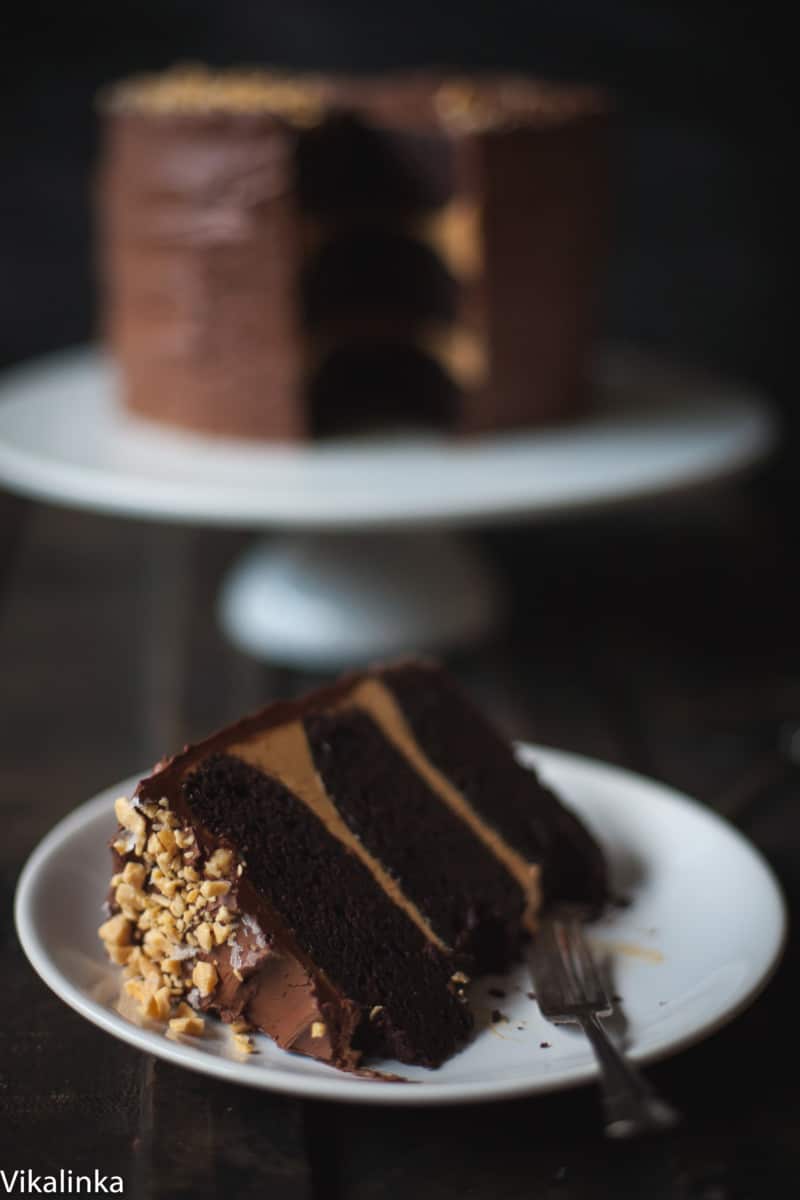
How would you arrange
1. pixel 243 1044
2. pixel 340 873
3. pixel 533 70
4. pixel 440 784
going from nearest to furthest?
pixel 243 1044 → pixel 340 873 → pixel 440 784 → pixel 533 70

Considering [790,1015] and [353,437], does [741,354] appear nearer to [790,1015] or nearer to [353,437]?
[353,437]

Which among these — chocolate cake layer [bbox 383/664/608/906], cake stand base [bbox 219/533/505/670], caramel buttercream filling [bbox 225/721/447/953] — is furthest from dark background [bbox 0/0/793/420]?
caramel buttercream filling [bbox 225/721/447/953]

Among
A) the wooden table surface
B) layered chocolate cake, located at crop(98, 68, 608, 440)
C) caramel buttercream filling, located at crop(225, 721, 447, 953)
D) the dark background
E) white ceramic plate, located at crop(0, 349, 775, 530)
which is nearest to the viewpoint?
the wooden table surface

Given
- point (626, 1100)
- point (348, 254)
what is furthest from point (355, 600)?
point (626, 1100)

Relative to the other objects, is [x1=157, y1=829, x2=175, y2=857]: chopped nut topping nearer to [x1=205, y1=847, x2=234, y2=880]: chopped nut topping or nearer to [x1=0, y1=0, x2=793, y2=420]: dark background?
[x1=205, y1=847, x2=234, y2=880]: chopped nut topping

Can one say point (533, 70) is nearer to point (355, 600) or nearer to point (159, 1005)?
point (355, 600)

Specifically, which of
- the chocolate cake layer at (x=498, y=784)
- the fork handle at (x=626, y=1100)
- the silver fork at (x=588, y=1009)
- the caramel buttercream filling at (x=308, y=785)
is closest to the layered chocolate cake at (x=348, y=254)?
the chocolate cake layer at (x=498, y=784)

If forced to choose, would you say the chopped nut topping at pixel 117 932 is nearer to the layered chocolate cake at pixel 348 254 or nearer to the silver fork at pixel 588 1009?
the silver fork at pixel 588 1009
